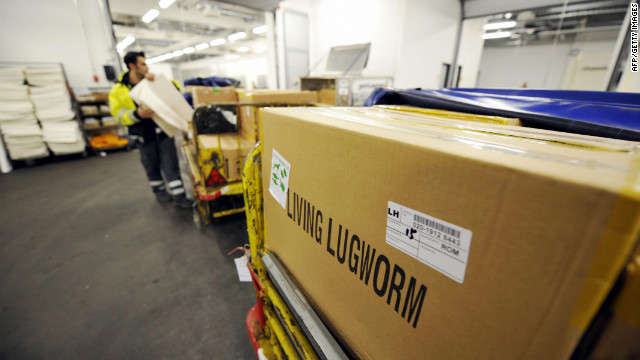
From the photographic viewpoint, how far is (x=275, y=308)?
0.97m

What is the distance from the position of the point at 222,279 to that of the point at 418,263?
1.99m

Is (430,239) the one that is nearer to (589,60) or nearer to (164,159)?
(164,159)

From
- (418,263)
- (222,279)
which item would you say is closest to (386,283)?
(418,263)

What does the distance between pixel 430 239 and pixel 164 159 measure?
3.26 m

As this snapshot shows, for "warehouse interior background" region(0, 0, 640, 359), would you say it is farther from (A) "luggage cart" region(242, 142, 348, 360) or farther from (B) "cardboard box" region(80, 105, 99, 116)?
(A) "luggage cart" region(242, 142, 348, 360)

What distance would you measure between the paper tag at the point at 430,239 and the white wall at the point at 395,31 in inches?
230

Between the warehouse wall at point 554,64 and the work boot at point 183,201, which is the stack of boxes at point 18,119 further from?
the warehouse wall at point 554,64

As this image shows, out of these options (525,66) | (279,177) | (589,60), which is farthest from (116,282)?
(525,66)

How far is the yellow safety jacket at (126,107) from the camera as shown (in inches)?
101

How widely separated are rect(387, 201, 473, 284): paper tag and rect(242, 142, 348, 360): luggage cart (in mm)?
381

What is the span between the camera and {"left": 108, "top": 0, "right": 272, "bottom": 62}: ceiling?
6.55 m

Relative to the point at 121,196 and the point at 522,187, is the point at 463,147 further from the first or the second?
the point at 121,196

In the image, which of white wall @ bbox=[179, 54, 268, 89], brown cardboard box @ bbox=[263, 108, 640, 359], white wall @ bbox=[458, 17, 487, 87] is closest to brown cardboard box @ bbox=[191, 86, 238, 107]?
brown cardboard box @ bbox=[263, 108, 640, 359]

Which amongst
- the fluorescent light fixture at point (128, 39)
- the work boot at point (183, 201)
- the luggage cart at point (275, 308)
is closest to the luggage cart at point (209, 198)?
the work boot at point (183, 201)
